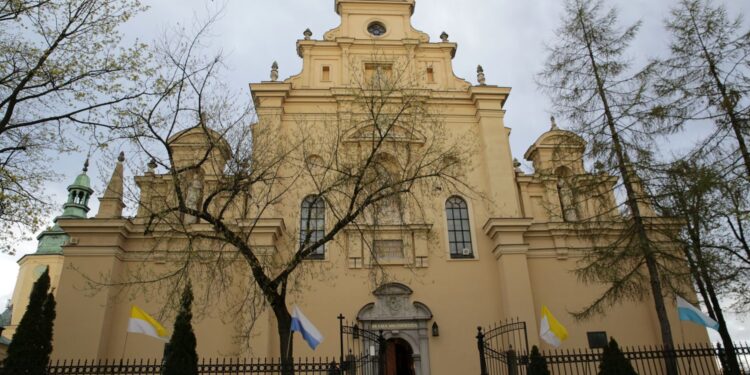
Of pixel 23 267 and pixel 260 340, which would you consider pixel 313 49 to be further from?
pixel 23 267

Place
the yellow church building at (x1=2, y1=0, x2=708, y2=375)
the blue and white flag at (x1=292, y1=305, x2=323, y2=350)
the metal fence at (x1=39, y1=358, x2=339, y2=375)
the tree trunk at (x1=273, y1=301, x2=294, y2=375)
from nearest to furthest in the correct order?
the tree trunk at (x1=273, y1=301, x2=294, y2=375)
the metal fence at (x1=39, y1=358, x2=339, y2=375)
the blue and white flag at (x1=292, y1=305, x2=323, y2=350)
the yellow church building at (x1=2, y1=0, x2=708, y2=375)

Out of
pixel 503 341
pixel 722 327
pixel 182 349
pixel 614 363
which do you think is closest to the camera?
pixel 614 363

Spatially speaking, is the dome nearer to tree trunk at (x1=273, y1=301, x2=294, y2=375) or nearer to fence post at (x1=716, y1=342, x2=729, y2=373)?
tree trunk at (x1=273, y1=301, x2=294, y2=375)

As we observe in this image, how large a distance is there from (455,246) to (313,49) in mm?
10180

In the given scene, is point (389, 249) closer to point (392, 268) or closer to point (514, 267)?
point (392, 268)

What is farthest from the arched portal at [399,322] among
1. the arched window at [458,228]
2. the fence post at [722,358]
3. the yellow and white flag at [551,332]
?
the fence post at [722,358]

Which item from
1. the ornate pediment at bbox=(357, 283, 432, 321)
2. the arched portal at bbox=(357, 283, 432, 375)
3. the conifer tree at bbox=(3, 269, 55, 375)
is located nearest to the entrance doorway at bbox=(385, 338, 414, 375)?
the arched portal at bbox=(357, 283, 432, 375)

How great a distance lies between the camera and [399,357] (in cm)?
1738

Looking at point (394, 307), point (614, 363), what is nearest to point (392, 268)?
point (394, 307)

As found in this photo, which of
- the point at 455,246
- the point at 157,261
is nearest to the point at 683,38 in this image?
the point at 455,246

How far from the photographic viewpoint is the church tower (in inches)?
1566

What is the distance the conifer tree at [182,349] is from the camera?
36.5ft

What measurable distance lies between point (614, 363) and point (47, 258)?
4645 centimetres

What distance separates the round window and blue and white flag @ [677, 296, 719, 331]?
15.5m
